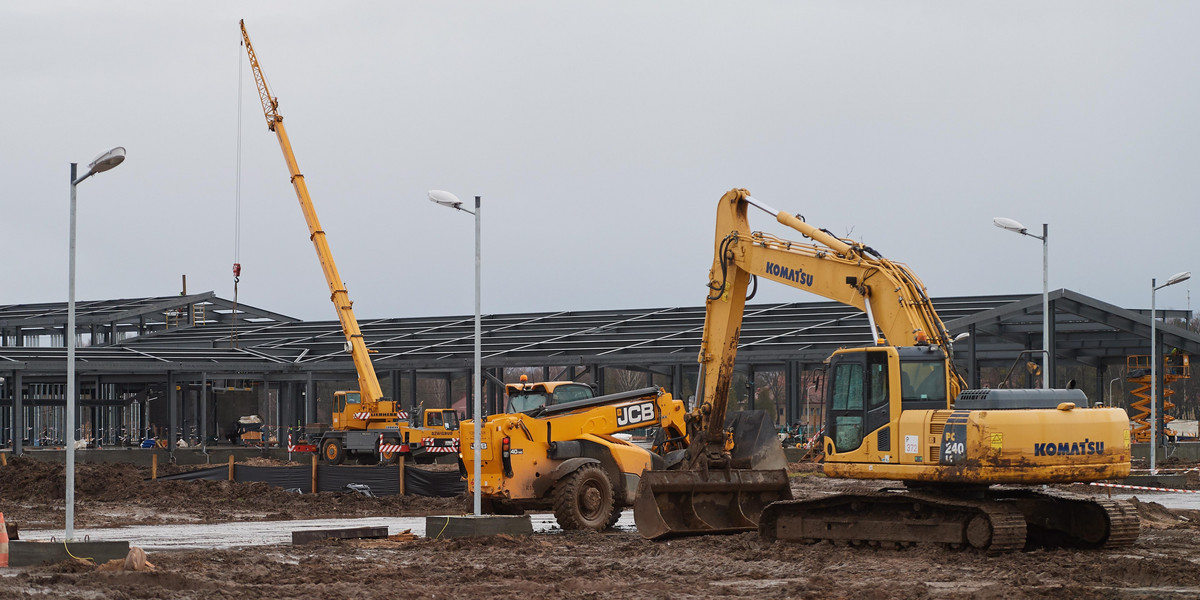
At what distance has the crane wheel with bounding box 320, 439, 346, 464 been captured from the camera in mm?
44906

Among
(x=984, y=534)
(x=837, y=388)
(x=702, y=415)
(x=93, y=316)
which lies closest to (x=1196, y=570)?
(x=984, y=534)

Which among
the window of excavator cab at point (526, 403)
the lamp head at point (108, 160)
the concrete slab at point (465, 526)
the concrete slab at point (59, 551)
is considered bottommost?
the concrete slab at point (465, 526)

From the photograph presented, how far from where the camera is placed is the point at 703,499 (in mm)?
19469

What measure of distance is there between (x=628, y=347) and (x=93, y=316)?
34928 millimetres

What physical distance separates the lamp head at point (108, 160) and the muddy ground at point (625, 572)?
473 cm

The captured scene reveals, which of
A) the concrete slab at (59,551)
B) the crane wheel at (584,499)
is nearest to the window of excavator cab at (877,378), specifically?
the crane wheel at (584,499)

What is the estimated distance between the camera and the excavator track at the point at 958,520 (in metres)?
16.2

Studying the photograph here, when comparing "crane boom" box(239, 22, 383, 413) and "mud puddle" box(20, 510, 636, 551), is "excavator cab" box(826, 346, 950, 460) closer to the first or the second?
"mud puddle" box(20, 510, 636, 551)

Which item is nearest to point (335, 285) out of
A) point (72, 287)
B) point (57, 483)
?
point (57, 483)

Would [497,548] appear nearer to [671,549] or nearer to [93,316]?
[671,549]

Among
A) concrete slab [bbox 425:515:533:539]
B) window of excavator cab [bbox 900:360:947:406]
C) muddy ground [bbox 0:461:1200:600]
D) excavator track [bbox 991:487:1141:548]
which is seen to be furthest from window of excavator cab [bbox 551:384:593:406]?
excavator track [bbox 991:487:1141:548]

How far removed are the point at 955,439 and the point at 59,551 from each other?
35.5 feet

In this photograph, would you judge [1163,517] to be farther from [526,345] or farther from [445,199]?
[526,345]

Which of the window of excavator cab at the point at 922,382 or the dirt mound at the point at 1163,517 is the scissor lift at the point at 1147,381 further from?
the window of excavator cab at the point at 922,382
